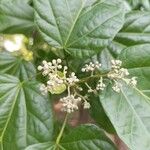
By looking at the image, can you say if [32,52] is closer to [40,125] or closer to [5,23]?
[5,23]

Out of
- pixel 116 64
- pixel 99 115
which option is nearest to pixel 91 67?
pixel 116 64

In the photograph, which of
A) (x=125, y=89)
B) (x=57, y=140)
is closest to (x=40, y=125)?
(x=57, y=140)

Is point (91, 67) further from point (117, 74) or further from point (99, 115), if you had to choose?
point (99, 115)

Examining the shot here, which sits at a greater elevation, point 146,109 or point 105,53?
point 105,53

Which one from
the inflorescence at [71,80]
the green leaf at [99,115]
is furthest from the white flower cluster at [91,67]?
the green leaf at [99,115]

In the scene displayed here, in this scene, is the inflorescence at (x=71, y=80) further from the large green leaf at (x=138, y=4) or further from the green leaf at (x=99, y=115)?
the large green leaf at (x=138, y=4)

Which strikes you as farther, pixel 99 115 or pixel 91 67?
pixel 99 115

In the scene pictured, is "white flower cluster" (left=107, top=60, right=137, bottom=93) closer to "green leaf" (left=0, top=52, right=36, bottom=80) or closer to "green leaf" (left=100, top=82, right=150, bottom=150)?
"green leaf" (left=100, top=82, right=150, bottom=150)
